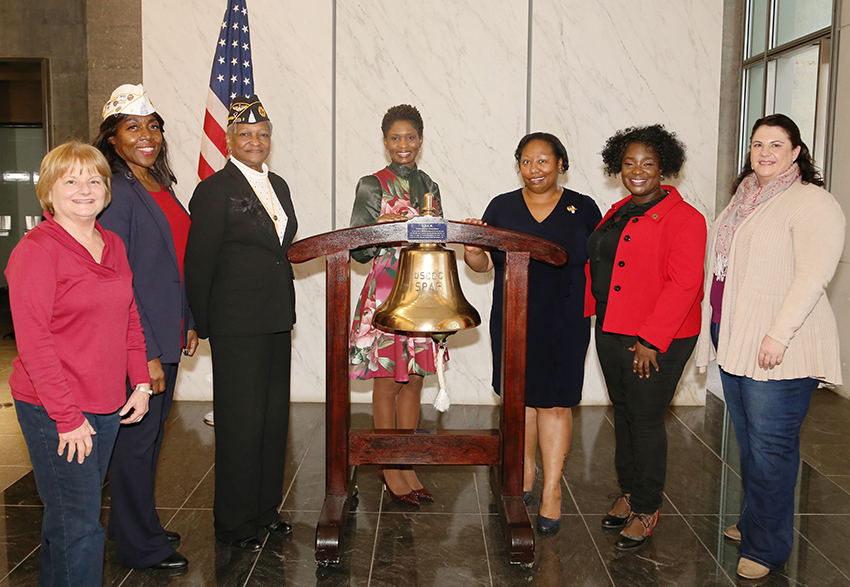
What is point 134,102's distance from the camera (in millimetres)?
2590

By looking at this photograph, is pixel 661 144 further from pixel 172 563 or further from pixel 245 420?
pixel 172 563

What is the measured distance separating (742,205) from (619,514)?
4.95 feet

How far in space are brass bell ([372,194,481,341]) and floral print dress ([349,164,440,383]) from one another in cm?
84

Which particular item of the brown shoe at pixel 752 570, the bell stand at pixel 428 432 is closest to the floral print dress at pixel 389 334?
the bell stand at pixel 428 432

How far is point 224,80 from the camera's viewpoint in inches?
187

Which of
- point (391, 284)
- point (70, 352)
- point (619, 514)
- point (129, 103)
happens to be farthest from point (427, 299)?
point (619, 514)

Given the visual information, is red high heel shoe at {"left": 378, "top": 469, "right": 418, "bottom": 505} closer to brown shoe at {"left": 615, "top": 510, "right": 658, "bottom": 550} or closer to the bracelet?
brown shoe at {"left": 615, "top": 510, "right": 658, "bottom": 550}

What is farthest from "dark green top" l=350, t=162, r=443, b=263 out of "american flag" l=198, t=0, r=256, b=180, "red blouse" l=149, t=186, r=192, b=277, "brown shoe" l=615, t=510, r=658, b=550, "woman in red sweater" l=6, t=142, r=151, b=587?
"american flag" l=198, t=0, r=256, b=180

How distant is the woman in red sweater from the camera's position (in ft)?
6.38

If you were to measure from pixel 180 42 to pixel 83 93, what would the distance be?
2.76m

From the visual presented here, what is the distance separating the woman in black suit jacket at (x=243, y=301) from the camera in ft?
8.92

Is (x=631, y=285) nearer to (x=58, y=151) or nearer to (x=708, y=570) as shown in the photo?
(x=708, y=570)

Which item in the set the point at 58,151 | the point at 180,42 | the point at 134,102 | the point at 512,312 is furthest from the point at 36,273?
the point at 180,42

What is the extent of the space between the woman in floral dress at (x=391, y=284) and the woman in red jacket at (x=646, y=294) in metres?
0.83
